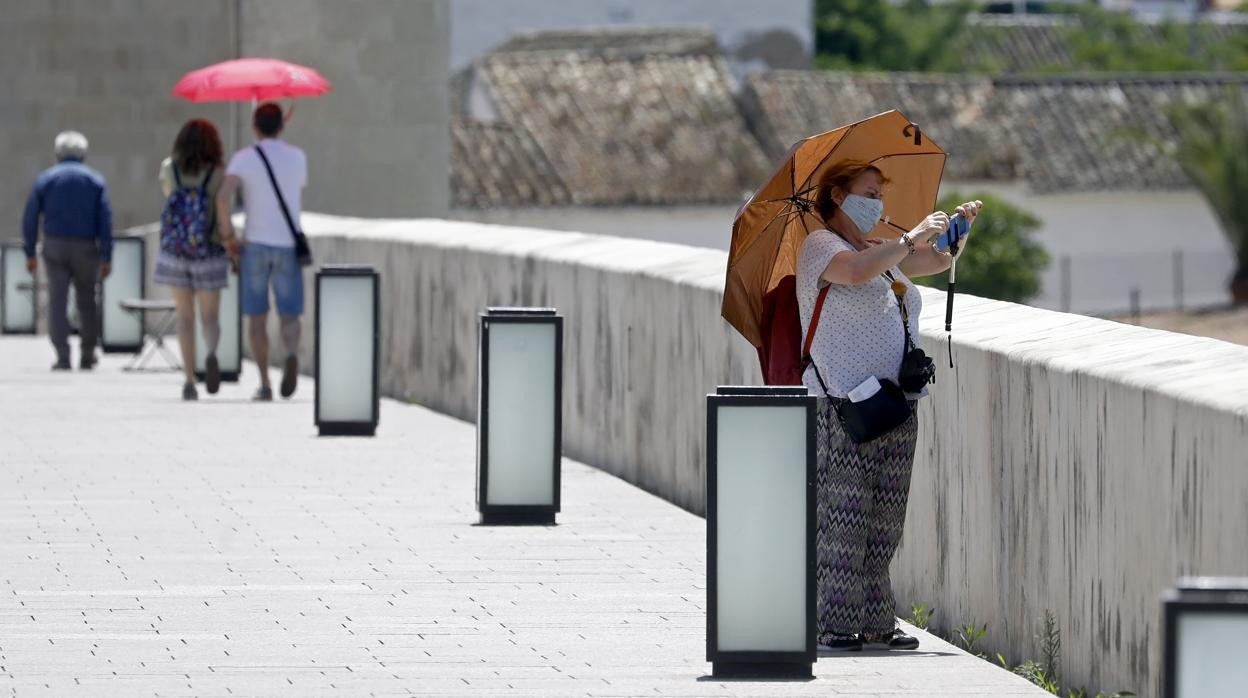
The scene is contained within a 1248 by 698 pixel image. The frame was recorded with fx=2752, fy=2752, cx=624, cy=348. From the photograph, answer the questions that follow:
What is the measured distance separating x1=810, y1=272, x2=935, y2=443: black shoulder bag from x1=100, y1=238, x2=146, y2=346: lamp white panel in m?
12.9

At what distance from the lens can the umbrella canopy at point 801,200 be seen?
8.01 meters

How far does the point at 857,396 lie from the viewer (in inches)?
307

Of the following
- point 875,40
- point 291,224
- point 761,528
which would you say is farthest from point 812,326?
point 875,40

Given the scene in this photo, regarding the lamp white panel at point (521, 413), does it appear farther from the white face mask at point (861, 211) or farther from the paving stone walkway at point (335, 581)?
the white face mask at point (861, 211)

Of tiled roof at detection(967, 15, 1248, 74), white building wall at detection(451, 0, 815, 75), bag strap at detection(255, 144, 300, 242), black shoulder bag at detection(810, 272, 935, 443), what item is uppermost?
tiled roof at detection(967, 15, 1248, 74)

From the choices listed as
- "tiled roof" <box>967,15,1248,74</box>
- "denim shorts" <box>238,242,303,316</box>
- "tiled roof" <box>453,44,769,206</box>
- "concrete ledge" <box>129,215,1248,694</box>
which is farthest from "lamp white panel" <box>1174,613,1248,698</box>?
"tiled roof" <box>967,15,1248,74</box>

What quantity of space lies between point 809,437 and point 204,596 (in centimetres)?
245

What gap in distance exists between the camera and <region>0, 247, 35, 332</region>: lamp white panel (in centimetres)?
2217

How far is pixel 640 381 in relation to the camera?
40.4 feet

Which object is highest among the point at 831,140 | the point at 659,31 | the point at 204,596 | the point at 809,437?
the point at 659,31

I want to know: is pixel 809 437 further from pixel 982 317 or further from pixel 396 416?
pixel 396 416

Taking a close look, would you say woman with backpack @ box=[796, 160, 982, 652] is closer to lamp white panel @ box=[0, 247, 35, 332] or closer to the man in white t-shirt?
the man in white t-shirt

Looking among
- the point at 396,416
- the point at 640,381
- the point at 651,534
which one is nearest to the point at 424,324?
the point at 396,416

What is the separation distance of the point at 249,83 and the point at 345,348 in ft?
13.9
